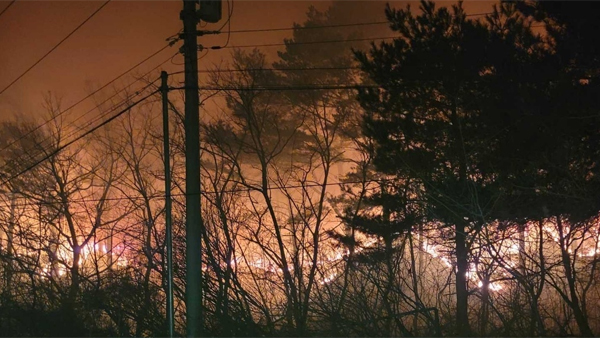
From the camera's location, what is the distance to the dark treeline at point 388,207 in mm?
9156

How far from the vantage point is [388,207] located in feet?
45.0

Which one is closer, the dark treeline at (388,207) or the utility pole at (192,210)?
the dark treeline at (388,207)

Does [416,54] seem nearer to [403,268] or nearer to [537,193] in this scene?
[537,193]

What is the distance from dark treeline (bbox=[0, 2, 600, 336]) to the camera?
916 cm

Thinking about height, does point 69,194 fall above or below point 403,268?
above

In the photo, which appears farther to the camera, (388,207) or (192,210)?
(388,207)

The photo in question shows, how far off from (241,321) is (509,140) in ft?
23.4

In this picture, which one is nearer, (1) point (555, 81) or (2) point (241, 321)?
(1) point (555, 81)

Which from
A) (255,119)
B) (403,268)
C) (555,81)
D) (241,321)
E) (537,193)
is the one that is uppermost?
(255,119)

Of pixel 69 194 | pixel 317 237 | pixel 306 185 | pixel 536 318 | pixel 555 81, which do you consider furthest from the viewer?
pixel 69 194

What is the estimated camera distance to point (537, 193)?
10219 mm

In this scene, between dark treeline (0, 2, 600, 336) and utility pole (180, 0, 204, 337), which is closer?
dark treeline (0, 2, 600, 336)

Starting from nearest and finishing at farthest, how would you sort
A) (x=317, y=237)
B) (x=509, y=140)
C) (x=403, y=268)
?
(x=509, y=140), (x=403, y=268), (x=317, y=237)

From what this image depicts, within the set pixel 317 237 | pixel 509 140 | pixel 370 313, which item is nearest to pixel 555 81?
pixel 509 140
